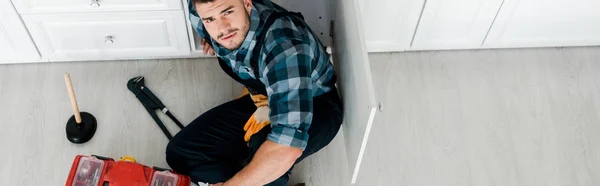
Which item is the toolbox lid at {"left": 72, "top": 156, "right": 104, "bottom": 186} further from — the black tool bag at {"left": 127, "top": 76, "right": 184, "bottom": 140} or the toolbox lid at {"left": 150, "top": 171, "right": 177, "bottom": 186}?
the black tool bag at {"left": 127, "top": 76, "right": 184, "bottom": 140}

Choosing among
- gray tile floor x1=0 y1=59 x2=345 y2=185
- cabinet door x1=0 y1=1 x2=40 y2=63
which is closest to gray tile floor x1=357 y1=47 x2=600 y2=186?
gray tile floor x1=0 y1=59 x2=345 y2=185

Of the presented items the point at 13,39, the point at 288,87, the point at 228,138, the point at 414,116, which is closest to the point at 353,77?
the point at 288,87

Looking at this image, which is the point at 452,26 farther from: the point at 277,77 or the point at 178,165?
the point at 178,165

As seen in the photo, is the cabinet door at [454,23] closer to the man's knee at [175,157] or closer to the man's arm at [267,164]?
the man's arm at [267,164]

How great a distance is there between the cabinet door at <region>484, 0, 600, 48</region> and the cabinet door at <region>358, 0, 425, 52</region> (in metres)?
0.26

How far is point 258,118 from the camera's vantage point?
61.8 inches

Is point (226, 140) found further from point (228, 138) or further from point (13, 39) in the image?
point (13, 39)

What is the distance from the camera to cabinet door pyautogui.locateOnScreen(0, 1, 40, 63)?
1645mm

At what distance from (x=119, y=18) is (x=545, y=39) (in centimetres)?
131

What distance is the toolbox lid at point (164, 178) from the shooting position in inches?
61.8

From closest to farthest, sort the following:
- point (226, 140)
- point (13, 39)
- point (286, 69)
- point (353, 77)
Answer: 1. point (286, 69)
2. point (353, 77)
3. point (226, 140)
4. point (13, 39)

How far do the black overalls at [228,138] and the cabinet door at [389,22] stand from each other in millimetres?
311

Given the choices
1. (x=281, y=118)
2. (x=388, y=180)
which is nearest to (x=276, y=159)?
(x=281, y=118)

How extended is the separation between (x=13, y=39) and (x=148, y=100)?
1.37 feet
